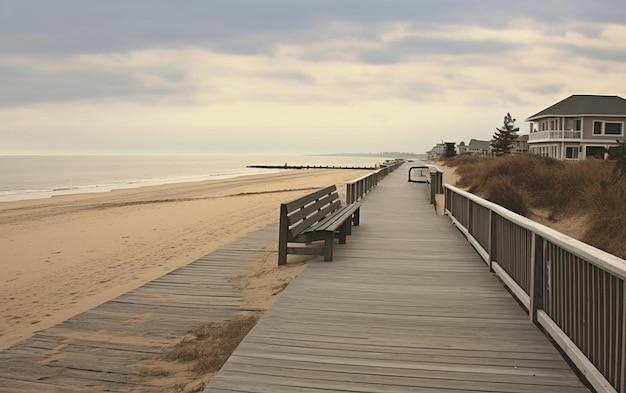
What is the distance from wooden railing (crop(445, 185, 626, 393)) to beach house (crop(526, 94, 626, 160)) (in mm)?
42453

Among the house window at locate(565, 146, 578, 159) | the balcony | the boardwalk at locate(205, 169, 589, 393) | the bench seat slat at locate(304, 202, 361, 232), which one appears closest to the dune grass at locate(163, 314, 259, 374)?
the boardwalk at locate(205, 169, 589, 393)

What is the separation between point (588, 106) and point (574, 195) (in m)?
37.8

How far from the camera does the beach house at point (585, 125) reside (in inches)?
1763

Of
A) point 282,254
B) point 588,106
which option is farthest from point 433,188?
point 588,106

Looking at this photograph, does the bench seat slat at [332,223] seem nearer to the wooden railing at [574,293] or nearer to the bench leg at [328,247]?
the bench leg at [328,247]

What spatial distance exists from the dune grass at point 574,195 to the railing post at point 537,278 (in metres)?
4.11

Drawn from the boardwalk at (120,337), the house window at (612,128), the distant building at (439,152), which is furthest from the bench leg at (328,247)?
the distant building at (439,152)

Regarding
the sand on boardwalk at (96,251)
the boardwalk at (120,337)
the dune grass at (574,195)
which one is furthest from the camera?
the dune grass at (574,195)

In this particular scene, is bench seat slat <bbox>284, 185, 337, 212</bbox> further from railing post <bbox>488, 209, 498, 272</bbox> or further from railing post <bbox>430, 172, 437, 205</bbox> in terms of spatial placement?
railing post <bbox>430, 172, 437, 205</bbox>

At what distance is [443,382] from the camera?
3.37 metres

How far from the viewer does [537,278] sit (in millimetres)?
4457

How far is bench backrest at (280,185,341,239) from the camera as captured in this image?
712 cm

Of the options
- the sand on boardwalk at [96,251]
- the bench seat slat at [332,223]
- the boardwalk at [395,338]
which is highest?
the bench seat slat at [332,223]

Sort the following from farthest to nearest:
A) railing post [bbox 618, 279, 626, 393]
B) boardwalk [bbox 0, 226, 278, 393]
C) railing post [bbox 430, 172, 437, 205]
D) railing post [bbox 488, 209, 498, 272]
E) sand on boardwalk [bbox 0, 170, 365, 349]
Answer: railing post [bbox 430, 172, 437, 205] < sand on boardwalk [bbox 0, 170, 365, 349] < railing post [bbox 488, 209, 498, 272] < boardwalk [bbox 0, 226, 278, 393] < railing post [bbox 618, 279, 626, 393]
